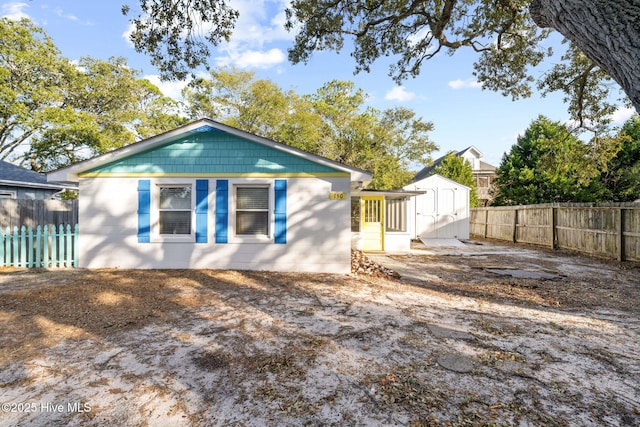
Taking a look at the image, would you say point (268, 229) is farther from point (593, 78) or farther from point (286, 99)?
point (286, 99)

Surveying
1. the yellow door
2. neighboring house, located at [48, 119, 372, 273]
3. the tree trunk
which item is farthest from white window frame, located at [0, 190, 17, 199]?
the tree trunk

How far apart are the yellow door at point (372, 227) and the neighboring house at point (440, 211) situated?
4774mm

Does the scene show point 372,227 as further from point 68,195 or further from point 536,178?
point 68,195

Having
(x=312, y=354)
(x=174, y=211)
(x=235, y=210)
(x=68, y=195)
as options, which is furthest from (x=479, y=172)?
(x=68, y=195)

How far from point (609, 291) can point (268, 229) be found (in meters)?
7.43

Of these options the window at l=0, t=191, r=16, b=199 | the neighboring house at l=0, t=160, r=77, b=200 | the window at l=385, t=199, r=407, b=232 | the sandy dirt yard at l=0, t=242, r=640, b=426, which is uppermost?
the neighboring house at l=0, t=160, r=77, b=200

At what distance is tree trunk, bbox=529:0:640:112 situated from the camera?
2.14 metres

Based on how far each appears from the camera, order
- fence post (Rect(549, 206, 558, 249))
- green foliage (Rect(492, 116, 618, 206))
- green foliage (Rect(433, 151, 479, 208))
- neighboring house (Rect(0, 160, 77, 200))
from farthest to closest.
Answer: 1. green foliage (Rect(433, 151, 479, 208))
2. green foliage (Rect(492, 116, 618, 206))
3. fence post (Rect(549, 206, 558, 249))
4. neighboring house (Rect(0, 160, 77, 200))

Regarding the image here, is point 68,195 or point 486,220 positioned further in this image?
point 68,195

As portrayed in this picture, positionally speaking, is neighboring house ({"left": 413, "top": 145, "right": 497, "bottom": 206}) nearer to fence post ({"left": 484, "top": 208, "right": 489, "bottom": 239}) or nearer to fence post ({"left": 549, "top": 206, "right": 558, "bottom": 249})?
fence post ({"left": 484, "top": 208, "right": 489, "bottom": 239})

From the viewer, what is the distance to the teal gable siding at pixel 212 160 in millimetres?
7844

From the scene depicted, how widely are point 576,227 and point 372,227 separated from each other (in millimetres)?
7472

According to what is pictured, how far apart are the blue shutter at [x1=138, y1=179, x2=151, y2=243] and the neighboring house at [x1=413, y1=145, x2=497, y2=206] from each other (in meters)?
23.5

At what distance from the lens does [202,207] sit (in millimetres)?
7809
